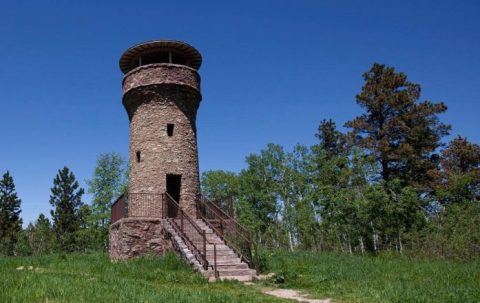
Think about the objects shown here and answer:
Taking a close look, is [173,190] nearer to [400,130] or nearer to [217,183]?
[400,130]

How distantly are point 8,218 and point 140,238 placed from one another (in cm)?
3975

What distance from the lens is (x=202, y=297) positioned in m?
7.64

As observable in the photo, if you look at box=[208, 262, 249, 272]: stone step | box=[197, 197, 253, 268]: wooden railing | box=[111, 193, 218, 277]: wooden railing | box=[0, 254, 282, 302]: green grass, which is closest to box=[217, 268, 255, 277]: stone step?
box=[208, 262, 249, 272]: stone step

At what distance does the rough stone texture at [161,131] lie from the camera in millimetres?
18453

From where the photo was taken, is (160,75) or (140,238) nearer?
(140,238)

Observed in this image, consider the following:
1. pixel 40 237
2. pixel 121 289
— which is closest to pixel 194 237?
pixel 121 289

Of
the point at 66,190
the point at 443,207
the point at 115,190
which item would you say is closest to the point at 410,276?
the point at 443,207

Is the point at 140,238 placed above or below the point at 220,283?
above

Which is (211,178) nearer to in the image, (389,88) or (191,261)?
(389,88)

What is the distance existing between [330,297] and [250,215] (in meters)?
32.5

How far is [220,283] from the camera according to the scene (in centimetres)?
1120

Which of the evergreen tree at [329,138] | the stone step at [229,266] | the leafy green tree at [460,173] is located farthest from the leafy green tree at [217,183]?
the stone step at [229,266]

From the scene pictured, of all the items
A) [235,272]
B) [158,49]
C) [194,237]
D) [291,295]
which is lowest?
[291,295]

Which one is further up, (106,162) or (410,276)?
(106,162)
